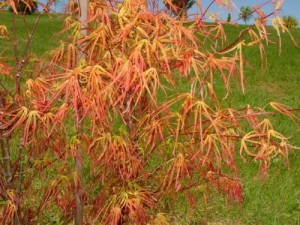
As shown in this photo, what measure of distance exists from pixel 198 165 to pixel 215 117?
0.81ft

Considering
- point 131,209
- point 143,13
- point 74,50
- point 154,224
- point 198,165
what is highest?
point 143,13

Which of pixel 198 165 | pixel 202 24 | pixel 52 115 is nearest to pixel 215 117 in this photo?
pixel 198 165

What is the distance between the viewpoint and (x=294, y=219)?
14.6 feet

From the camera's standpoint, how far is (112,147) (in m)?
2.32

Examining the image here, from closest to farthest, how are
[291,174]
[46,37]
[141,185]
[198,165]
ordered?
1. [198,165]
2. [141,185]
3. [291,174]
4. [46,37]

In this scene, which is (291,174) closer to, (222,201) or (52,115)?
(222,201)

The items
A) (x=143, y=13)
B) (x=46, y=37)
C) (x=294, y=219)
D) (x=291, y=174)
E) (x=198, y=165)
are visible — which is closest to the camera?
(x=143, y=13)

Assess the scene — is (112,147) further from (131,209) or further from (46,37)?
(46,37)

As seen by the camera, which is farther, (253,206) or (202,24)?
(253,206)

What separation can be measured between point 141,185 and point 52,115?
0.62m

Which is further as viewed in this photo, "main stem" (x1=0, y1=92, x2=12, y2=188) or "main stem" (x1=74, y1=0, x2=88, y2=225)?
"main stem" (x1=0, y1=92, x2=12, y2=188)

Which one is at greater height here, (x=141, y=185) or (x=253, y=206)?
(x=141, y=185)

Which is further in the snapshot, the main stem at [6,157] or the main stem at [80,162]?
the main stem at [6,157]

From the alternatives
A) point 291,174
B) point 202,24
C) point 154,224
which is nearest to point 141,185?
point 154,224
